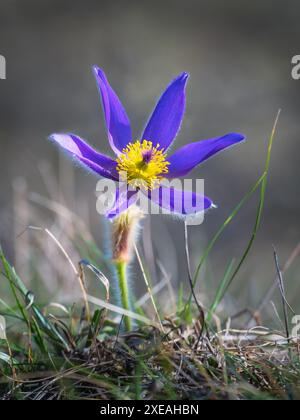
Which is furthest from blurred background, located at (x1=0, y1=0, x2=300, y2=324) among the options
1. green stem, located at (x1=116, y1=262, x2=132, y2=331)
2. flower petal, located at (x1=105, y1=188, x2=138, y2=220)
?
flower petal, located at (x1=105, y1=188, x2=138, y2=220)

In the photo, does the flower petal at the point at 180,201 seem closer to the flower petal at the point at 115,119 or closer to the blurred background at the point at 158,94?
the flower petal at the point at 115,119

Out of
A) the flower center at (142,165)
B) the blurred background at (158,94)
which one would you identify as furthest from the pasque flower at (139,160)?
the blurred background at (158,94)

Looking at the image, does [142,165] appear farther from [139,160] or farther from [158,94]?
[158,94]

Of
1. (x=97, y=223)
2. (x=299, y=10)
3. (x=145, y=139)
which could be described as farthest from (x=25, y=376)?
(x=299, y=10)

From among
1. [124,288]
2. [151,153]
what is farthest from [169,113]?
[124,288]

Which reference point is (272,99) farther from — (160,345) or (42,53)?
(160,345)

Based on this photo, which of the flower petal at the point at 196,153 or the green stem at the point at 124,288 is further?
the green stem at the point at 124,288
